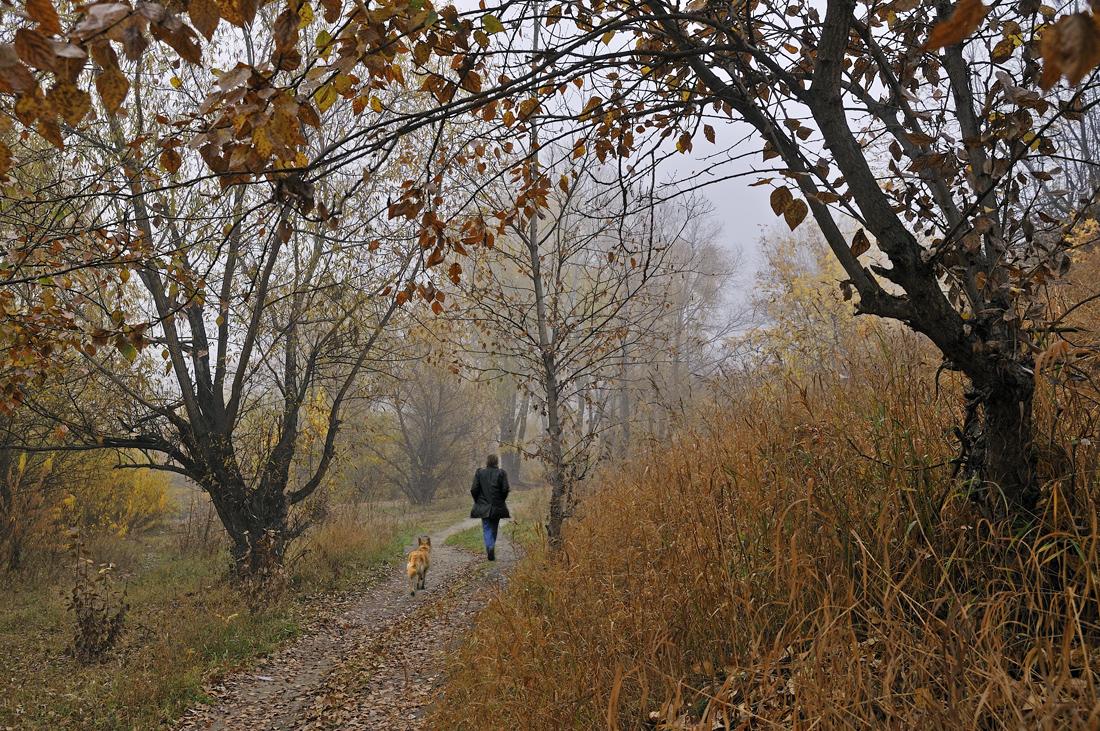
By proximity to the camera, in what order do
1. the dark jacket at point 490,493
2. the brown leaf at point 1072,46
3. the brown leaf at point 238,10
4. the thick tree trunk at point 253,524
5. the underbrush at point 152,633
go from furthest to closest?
the dark jacket at point 490,493
the thick tree trunk at point 253,524
the underbrush at point 152,633
the brown leaf at point 238,10
the brown leaf at point 1072,46

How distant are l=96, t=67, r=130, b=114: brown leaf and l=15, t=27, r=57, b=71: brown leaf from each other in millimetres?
160

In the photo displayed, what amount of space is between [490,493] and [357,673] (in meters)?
4.98

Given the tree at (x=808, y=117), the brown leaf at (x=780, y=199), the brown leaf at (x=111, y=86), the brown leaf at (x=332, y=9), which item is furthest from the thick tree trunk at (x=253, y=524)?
the brown leaf at (x=780, y=199)

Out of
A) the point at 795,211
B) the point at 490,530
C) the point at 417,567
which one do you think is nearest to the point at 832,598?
the point at 795,211

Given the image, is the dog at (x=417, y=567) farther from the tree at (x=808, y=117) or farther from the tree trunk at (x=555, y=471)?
the tree at (x=808, y=117)

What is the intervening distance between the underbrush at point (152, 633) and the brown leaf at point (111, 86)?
532 centimetres

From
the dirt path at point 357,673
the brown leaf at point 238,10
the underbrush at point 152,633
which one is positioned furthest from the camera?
the underbrush at point 152,633

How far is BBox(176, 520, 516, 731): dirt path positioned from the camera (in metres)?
5.24

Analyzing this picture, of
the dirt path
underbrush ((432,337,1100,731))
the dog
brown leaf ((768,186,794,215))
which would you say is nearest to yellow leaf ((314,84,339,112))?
brown leaf ((768,186,794,215))

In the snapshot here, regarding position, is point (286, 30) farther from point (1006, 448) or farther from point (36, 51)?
point (1006, 448)

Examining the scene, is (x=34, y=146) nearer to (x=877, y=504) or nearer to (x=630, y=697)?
(x=630, y=697)

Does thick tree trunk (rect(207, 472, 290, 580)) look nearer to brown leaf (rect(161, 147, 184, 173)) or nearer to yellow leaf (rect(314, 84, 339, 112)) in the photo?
brown leaf (rect(161, 147, 184, 173))

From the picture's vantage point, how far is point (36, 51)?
1360 millimetres

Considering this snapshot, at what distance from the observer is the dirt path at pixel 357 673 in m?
5.24
